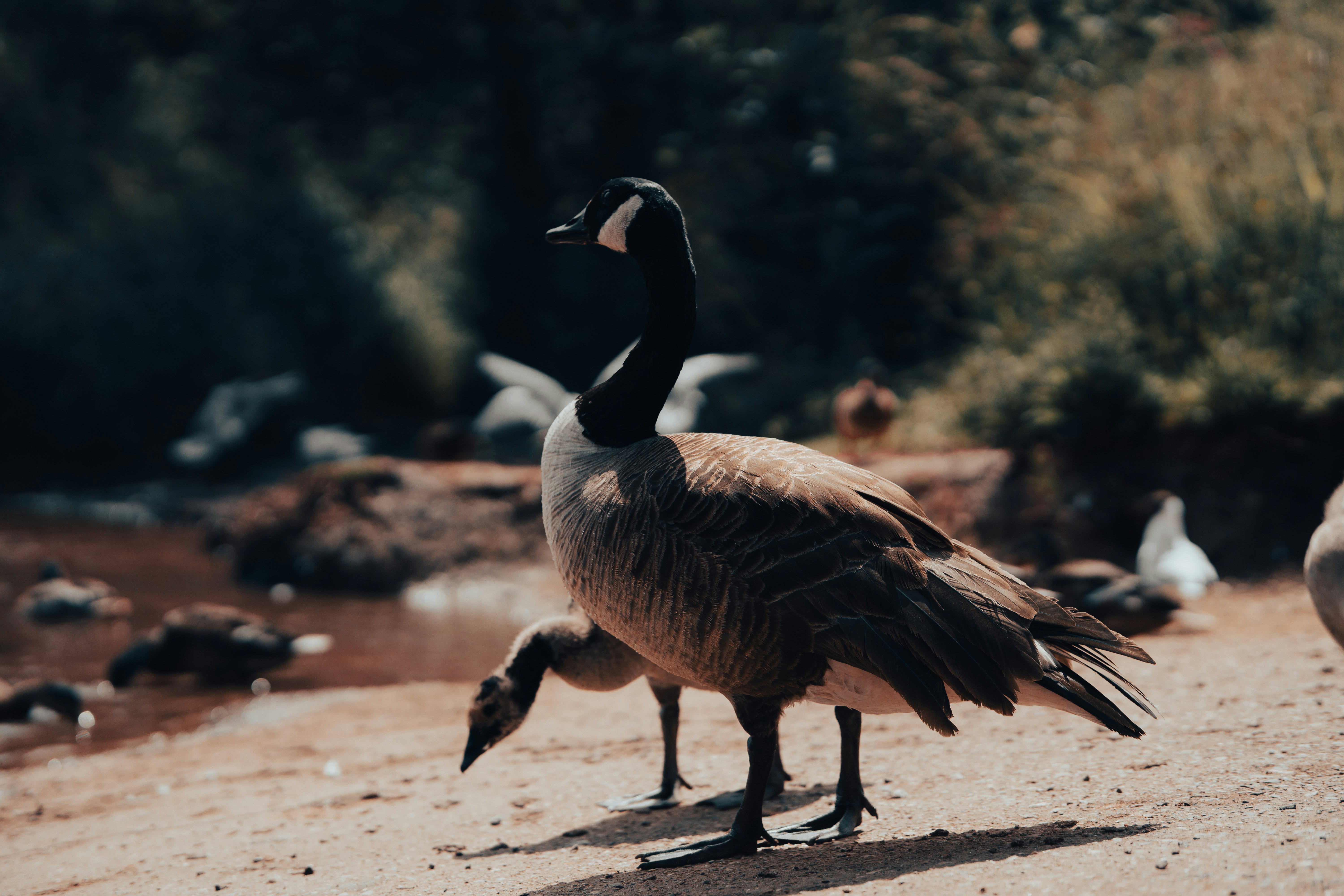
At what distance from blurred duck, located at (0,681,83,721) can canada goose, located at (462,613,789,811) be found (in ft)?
16.5

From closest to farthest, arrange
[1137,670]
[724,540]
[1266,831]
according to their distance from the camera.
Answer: [1266,831] → [724,540] → [1137,670]

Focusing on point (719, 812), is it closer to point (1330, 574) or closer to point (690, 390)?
point (1330, 574)

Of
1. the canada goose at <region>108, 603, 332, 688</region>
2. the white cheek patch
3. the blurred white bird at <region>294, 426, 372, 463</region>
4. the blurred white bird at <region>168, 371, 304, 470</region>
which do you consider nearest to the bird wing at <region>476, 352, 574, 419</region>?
the blurred white bird at <region>294, 426, 372, 463</region>

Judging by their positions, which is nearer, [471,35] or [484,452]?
[484,452]

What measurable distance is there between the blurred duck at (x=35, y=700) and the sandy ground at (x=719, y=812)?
3.51ft

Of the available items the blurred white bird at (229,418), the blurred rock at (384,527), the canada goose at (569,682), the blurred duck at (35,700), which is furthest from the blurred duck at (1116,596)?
the blurred white bird at (229,418)

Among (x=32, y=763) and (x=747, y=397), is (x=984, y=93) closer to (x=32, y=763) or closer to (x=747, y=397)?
(x=747, y=397)

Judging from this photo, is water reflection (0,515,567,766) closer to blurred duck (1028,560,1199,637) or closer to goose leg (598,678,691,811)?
goose leg (598,678,691,811)

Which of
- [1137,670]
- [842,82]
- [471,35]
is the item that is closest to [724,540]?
[1137,670]

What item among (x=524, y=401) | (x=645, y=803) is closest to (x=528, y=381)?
(x=524, y=401)

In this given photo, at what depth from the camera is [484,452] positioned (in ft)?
66.9

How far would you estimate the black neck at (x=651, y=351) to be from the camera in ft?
13.7

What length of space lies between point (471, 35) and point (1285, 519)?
25048 mm

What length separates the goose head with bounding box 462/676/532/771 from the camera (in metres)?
5.09
